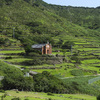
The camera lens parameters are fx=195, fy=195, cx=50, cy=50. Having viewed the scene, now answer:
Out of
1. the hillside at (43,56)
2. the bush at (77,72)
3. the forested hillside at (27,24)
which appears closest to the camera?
the hillside at (43,56)

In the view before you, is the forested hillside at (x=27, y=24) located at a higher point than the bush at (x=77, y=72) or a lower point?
higher

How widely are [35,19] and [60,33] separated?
21.8 meters

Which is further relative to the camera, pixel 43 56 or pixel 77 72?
pixel 43 56

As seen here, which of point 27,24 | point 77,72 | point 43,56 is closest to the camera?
point 77,72

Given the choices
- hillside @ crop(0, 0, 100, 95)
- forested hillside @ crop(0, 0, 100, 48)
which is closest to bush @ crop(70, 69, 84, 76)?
hillside @ crop(0, 0, 100, 95)

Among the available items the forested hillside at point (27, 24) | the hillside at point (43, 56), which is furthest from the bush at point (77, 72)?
the forested hillside at point (27, 24)

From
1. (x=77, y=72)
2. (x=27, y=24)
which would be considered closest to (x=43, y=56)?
(x=77, y=72)

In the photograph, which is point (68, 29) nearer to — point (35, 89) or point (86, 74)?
point (86, 74)

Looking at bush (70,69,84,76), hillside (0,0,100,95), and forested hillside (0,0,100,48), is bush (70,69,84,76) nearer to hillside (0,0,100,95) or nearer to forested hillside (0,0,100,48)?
hillside (0,0,100,95)

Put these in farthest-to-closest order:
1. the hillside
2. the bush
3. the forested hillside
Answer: the forested hillside < the bush < the hillside

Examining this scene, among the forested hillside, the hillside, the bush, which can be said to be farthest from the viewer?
the forested hillside

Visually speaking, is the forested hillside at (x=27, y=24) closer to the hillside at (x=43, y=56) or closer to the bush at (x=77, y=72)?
the hillside at (x=43, y=56)

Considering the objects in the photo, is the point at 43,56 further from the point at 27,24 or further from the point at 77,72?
the point at 27,24

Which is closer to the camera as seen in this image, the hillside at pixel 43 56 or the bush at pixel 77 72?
the hillside at pixel 43 56
